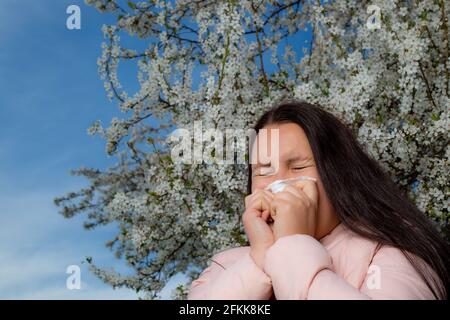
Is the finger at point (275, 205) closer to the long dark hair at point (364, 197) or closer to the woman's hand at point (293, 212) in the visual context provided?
the woman's hand at point (293, 212)

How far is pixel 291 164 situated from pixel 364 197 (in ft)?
0.79

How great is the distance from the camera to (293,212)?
1.50 meters

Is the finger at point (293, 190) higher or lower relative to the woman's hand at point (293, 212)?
higher

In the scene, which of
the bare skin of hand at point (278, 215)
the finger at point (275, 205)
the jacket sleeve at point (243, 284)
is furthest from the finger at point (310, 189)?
the jacket sleeve at point (243, 284)

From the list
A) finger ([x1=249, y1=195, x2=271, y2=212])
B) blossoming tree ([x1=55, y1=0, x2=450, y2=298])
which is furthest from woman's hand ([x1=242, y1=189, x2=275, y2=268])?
blossoming tree ([x1=55, y1=0, x2=450, y2=298])

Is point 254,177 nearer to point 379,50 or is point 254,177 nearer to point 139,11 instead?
point 379,50

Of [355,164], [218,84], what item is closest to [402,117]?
[218,84]

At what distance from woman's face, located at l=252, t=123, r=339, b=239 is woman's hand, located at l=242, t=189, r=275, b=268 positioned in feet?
0.47

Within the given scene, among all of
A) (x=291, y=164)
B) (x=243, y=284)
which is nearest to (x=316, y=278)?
(x=243, y=284)

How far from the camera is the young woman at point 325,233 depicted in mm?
1394

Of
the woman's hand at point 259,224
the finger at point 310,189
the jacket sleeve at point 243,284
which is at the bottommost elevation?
the jacket sleeve at point 243,284

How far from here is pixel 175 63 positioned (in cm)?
361

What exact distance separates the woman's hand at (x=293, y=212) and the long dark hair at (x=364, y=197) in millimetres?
163
